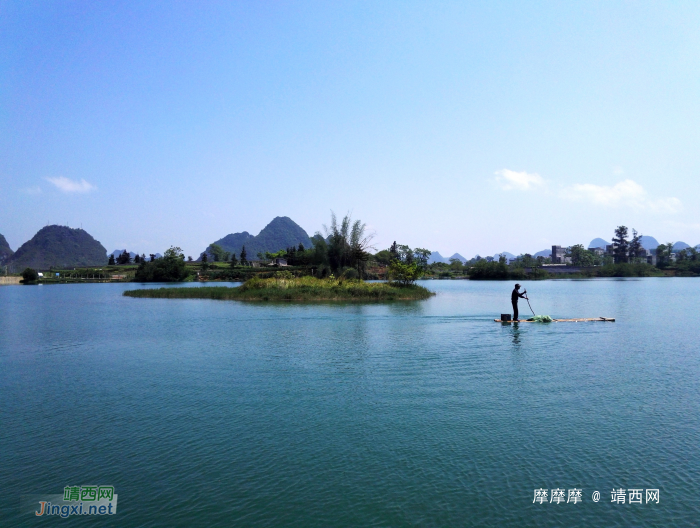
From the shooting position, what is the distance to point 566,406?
1102 centimetres

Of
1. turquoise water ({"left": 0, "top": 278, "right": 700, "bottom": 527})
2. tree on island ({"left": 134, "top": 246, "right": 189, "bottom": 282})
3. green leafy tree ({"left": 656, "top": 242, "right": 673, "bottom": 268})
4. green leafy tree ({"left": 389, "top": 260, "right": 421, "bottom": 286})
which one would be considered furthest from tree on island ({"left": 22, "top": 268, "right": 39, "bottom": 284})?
green leafy tree ({"left": 656, "top": 242, "right": 673, "bottom": 268})

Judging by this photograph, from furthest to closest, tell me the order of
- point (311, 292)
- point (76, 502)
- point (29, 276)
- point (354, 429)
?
point (29, 276) → point (311, 292) → point (354, 429) → point (76, 502)

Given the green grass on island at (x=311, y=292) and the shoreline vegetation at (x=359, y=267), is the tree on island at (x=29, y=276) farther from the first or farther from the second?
the green grass on island at (x=311, y=292)

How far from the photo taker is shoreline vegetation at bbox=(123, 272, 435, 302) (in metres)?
42.6

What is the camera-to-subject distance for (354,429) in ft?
31.6

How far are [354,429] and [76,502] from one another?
504 centimetres

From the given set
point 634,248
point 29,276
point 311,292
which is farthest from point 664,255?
point 29,276

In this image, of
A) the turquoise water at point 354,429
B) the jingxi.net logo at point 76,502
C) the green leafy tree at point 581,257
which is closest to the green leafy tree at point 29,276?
the turquoise water at point 354,429

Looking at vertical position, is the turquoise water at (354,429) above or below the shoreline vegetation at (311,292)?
below

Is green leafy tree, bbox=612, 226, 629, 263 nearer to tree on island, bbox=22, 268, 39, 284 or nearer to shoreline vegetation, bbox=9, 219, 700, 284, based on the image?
shoreline vegetation, bbox=9, 219, 700, 284

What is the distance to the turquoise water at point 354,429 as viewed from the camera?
6.70 meters

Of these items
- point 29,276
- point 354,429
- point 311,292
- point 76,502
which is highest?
point 29,276

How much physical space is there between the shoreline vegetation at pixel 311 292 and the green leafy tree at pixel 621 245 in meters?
125

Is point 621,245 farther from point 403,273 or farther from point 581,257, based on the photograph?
point 403,273
